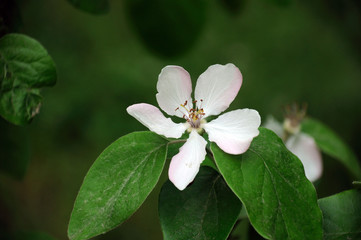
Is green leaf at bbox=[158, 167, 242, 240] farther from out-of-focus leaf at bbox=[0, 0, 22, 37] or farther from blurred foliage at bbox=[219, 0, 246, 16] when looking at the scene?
blurred foliage at bbox=[219, 0, 246, 16]

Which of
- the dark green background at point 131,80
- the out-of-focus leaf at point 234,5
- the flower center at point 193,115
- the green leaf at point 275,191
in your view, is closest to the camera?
the green leaf at point 275,191

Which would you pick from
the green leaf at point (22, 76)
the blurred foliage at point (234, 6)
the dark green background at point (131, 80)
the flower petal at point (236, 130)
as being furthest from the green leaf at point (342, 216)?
the dark green background at point (131, 80)

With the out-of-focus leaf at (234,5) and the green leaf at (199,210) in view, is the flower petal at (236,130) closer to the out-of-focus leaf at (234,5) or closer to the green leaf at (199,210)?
the green leaf at (199,210)

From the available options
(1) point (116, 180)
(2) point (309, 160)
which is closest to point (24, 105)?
(1) point (116, 180)

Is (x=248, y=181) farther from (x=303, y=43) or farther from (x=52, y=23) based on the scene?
(x=303, y=43)

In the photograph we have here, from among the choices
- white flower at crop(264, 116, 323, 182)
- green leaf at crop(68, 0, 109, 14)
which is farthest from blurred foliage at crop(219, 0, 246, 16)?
green leaf at crop(68, 0, 109, 14)
